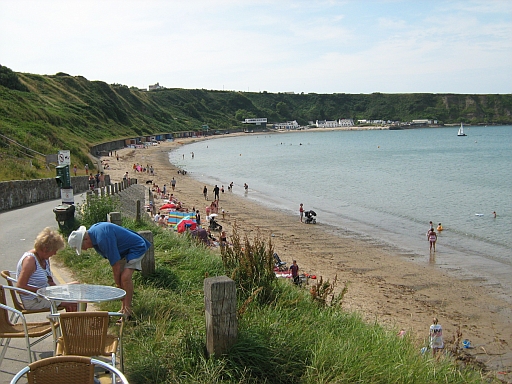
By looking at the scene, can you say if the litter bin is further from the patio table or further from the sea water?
the sea water

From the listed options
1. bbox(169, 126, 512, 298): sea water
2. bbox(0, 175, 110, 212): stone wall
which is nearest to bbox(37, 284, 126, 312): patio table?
bbox(0, 175, 110, 212): stone wall

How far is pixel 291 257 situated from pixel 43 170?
48.1 feet

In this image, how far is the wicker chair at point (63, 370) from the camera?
3.10 m

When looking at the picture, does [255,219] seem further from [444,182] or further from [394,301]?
[444,182]

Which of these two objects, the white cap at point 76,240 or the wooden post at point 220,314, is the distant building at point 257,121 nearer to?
the white cap at point 76,240

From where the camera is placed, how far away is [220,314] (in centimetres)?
436

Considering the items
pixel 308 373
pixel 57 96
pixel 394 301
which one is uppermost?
pixel 57 96

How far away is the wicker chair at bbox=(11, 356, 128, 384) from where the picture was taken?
122 inches

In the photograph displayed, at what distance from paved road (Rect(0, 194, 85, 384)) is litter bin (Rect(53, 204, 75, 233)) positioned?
0.60m

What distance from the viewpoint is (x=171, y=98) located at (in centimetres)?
17138

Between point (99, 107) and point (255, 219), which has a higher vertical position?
point (99, 107)

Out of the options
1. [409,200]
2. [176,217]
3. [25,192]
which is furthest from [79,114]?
[25,192]

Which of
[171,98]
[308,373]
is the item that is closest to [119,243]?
[308,373]

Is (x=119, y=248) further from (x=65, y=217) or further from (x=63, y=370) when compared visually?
(x=65, y=217)
